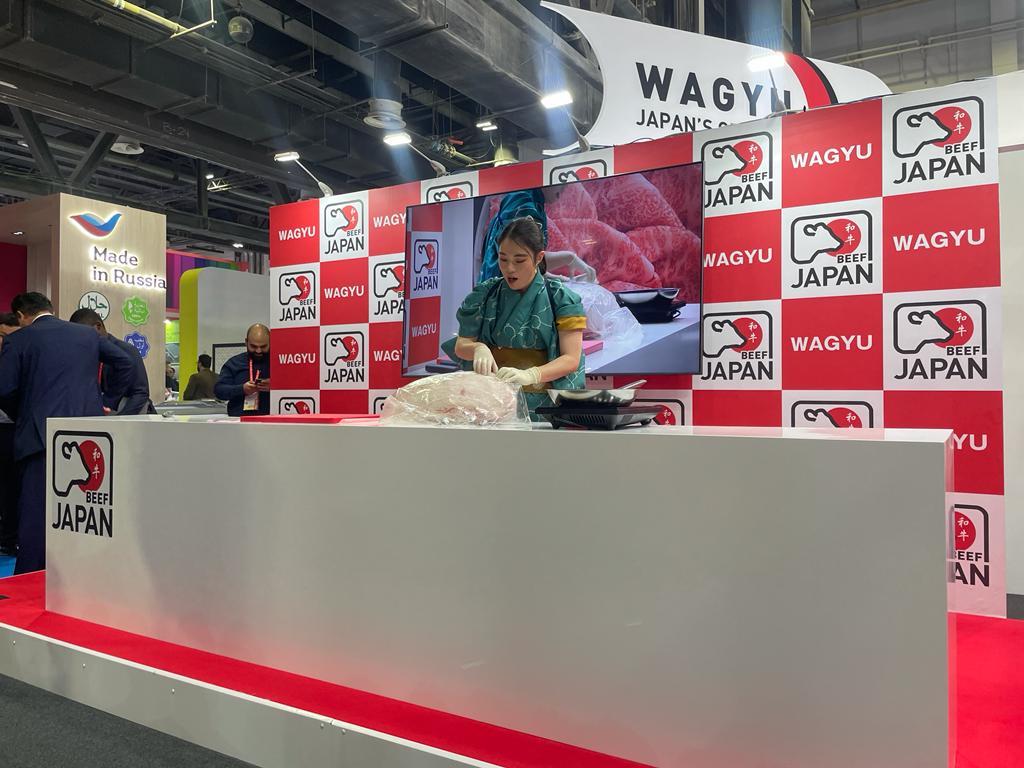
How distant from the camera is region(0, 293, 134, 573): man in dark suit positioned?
3.13m

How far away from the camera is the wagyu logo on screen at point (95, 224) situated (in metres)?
5.60

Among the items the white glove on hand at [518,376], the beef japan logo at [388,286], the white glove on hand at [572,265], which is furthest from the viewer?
the beef japan logo at [388,286]

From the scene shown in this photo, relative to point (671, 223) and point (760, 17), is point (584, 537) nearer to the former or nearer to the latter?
point (671, 223)

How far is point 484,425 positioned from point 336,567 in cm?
42

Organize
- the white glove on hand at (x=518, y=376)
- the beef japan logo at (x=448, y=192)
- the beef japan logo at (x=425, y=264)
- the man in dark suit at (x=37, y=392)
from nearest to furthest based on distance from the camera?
the white glove on hand at (x=518, y=376) < the man in dark suit at (x=37, y=392) < the beef japan logo at (x=425, y=264) < the beef japan logo at (x=448, y=192)

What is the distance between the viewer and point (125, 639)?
5.84 feet

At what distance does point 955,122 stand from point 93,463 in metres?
3.18

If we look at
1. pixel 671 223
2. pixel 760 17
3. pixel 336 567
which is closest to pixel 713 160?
pixel 671 223

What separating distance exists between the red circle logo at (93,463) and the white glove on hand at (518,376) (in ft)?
3.56

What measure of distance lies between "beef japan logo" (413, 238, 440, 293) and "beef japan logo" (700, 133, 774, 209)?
1490 mm

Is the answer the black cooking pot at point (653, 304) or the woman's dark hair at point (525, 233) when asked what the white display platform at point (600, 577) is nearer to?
the woman's dark hair at point (525, 233)

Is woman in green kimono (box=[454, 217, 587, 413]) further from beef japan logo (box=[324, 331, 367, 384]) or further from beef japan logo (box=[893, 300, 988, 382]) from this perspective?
beef japan logo (box=[324, 331, 367, 384])

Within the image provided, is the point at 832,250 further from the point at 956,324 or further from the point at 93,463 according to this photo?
the point at 93,463

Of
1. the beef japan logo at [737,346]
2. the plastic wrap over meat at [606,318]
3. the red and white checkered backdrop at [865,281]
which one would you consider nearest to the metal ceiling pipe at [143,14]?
the red and white checkered backdrop at [865,281]
